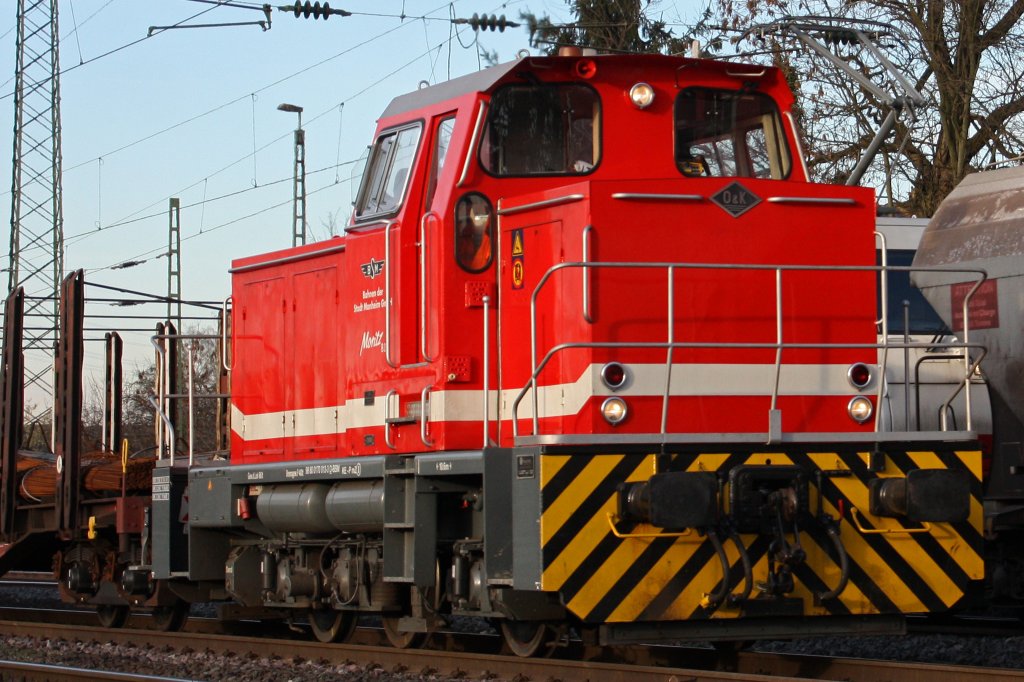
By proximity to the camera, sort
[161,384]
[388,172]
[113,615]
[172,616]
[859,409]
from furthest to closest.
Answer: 1. [113,615]
2. [161,384]
3. [172,616]
4. [388,172]
5. [859,409]

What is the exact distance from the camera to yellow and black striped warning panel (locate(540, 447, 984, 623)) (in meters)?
7.50

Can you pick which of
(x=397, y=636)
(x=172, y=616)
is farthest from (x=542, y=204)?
(x=172, y=616)

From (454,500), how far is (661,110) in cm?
263

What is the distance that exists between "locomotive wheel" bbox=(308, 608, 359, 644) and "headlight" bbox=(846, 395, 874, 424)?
3789 millimetres

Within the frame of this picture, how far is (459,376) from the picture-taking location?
8.45 metres

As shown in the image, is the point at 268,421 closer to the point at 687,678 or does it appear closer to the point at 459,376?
the point at 459,376

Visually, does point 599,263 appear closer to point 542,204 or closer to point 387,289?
point 542,204

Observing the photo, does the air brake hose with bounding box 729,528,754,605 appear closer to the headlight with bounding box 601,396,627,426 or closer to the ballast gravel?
the headlight with bounding box 601,396,627,426

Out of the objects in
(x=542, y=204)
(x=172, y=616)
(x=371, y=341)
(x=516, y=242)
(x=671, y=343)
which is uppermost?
(x=542, y=204)

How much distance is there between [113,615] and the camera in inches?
512

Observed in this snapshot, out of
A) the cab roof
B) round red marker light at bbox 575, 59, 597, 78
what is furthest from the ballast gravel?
round red marker light at bbox 575, 59, 597, 78

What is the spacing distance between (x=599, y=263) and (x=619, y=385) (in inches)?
30.1

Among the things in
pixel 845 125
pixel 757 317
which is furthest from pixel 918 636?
pixel 845 125

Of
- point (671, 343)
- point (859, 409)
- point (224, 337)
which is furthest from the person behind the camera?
point (224, 337)
